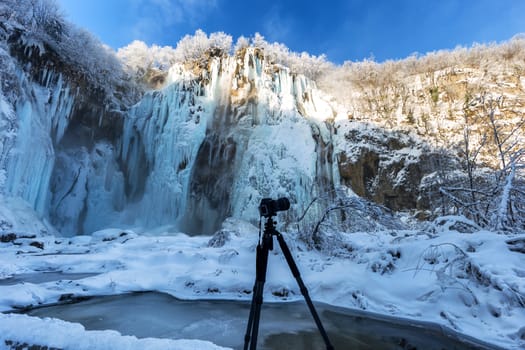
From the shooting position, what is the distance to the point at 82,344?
2148 mm

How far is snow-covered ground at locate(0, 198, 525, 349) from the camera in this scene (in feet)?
8.55

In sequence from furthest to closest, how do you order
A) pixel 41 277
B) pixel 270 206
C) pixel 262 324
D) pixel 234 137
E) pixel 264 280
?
pixel 234 137, pixel 41 277, pixel 262 324, pixel 270 206, pixel 264 280

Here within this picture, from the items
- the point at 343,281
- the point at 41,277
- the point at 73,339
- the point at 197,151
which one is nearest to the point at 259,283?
the point at 73,339

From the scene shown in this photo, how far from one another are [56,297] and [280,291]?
4194 millimetres

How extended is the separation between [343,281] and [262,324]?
2.08 meters

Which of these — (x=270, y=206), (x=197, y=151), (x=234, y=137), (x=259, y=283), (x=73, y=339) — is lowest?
(x=73, y=339)

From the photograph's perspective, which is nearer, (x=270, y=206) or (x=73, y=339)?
(x=73, y=339)

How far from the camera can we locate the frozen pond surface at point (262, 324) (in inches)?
127

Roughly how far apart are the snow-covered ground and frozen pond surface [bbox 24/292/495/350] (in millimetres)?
346

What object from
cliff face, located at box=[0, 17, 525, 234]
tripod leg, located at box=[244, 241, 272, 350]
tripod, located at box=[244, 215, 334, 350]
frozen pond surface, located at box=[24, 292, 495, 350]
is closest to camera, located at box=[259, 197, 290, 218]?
tripod, located at box=[244, 215, 334, 350]

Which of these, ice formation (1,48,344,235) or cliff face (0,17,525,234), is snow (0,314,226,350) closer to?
ice formation (1,48,344,235)

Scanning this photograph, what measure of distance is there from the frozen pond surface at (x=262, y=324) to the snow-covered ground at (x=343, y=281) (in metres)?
0.35

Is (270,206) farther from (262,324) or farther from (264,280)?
(262,324)

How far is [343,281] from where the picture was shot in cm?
528
